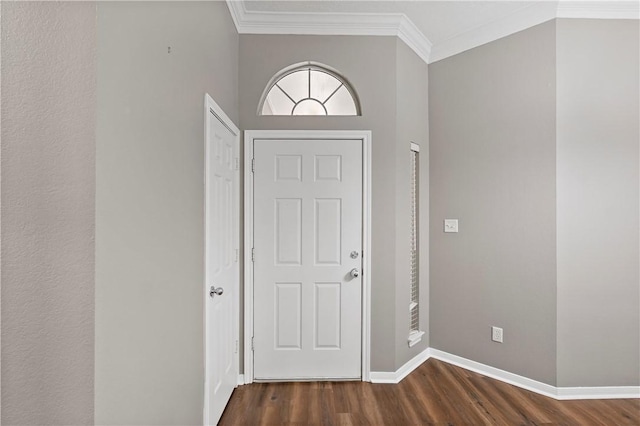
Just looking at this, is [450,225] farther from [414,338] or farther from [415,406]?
[415,406]

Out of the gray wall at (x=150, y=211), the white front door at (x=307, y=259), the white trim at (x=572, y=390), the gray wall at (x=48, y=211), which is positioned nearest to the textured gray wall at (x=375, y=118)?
the white front door at (x=307, y=259)

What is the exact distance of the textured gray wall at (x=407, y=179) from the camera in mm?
2662

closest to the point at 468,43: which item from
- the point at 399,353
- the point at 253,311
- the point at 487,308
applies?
the point at 487,308

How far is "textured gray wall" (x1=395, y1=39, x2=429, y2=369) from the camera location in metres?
2.66

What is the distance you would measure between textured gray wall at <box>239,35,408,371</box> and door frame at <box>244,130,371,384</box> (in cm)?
5

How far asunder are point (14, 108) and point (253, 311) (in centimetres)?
215

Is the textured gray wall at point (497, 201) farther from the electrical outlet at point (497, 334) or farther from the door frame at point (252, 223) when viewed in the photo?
the door frame at point (252, 223)

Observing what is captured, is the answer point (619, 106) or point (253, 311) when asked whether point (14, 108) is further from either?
point (619, 106)

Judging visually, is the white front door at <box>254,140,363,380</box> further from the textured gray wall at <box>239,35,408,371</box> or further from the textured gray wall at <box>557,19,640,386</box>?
the textured gray wall at <box>557,19,640,386</box>

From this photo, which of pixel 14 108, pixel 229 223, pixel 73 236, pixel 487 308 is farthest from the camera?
pixel 487 308

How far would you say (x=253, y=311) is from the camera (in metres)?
2.60

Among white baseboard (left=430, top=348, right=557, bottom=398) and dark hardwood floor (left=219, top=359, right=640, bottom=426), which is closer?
dark hardwood floor (left=219, top=359, right=640, bottom=426)

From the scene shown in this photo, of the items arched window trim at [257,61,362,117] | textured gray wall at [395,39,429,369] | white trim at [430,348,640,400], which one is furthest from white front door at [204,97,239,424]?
white trim at [430,348,640,400]

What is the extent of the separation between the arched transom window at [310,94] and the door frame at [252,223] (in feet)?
0.66
